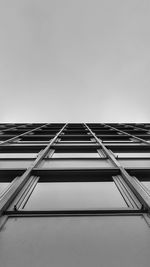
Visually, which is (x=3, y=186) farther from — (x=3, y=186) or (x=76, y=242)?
(x=76, y=242)

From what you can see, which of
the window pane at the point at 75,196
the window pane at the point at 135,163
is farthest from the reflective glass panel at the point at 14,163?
the window pane at the point at 135,163

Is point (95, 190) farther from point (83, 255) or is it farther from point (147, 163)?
point (147, 163)

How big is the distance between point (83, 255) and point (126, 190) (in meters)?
1.97

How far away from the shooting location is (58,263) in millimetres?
2383

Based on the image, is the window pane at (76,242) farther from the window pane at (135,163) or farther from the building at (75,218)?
the window pane at (135,163)

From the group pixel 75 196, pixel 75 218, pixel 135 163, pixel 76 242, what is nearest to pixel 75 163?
pixel 135 163

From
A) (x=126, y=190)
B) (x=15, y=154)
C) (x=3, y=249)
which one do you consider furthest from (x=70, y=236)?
(x=15, y=154)

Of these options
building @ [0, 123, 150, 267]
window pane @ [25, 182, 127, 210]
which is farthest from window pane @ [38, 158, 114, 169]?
window pane @ [25, 182, 127, 210]

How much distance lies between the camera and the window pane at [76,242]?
7.88ft

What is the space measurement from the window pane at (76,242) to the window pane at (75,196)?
445 millimetres

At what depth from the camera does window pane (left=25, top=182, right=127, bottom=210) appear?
3677mm

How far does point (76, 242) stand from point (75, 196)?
4.57ft

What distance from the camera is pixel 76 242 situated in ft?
8.96

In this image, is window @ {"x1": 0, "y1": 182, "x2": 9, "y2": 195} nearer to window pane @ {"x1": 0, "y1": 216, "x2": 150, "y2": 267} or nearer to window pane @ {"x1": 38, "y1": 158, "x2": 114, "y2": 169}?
window pane @ {"x1": 0, "y1": 216, "x2": 150, "y2": 267}
